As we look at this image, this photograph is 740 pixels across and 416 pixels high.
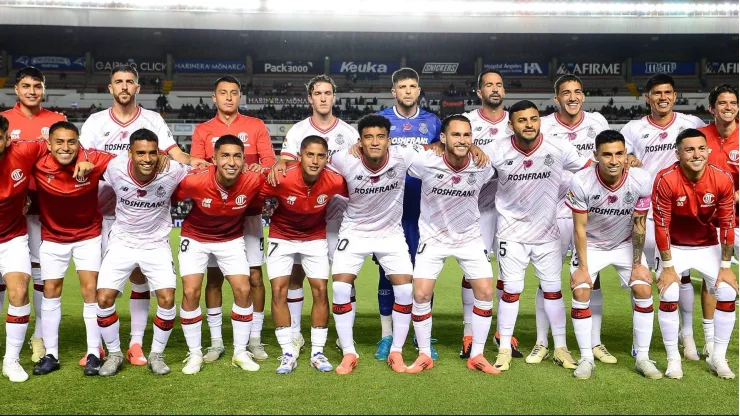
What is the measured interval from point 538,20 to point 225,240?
23.9 metres

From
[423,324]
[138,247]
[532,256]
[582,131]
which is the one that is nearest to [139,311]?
[138,247]

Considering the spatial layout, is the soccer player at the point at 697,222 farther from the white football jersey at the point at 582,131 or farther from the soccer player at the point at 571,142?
the white football jersey at the point at 582,131

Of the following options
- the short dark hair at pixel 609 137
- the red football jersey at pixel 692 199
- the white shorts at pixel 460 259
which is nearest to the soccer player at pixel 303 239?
the white shorts at pixel 460 259

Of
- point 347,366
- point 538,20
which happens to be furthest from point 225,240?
point 538,20

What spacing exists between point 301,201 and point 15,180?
7.16 ft

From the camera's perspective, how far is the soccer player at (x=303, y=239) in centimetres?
554

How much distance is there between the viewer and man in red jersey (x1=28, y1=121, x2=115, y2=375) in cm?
537

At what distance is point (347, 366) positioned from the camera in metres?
5.50

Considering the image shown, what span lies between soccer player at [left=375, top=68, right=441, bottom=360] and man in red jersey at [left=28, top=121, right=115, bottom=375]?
2438mm

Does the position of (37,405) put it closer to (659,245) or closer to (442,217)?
(442,217)

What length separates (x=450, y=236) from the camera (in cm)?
569

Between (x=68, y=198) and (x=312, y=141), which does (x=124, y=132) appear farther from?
(x=312, y=141)

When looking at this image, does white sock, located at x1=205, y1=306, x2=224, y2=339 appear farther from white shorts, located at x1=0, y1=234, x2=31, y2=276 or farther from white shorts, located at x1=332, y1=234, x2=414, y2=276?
white shorts, located at x1=0, y1=234, x2=31, y2=276

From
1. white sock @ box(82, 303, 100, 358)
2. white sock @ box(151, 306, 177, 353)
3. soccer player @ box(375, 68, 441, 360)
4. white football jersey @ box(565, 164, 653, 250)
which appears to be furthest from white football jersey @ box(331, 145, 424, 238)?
white sock @ box(82, 303, 100, 358)
